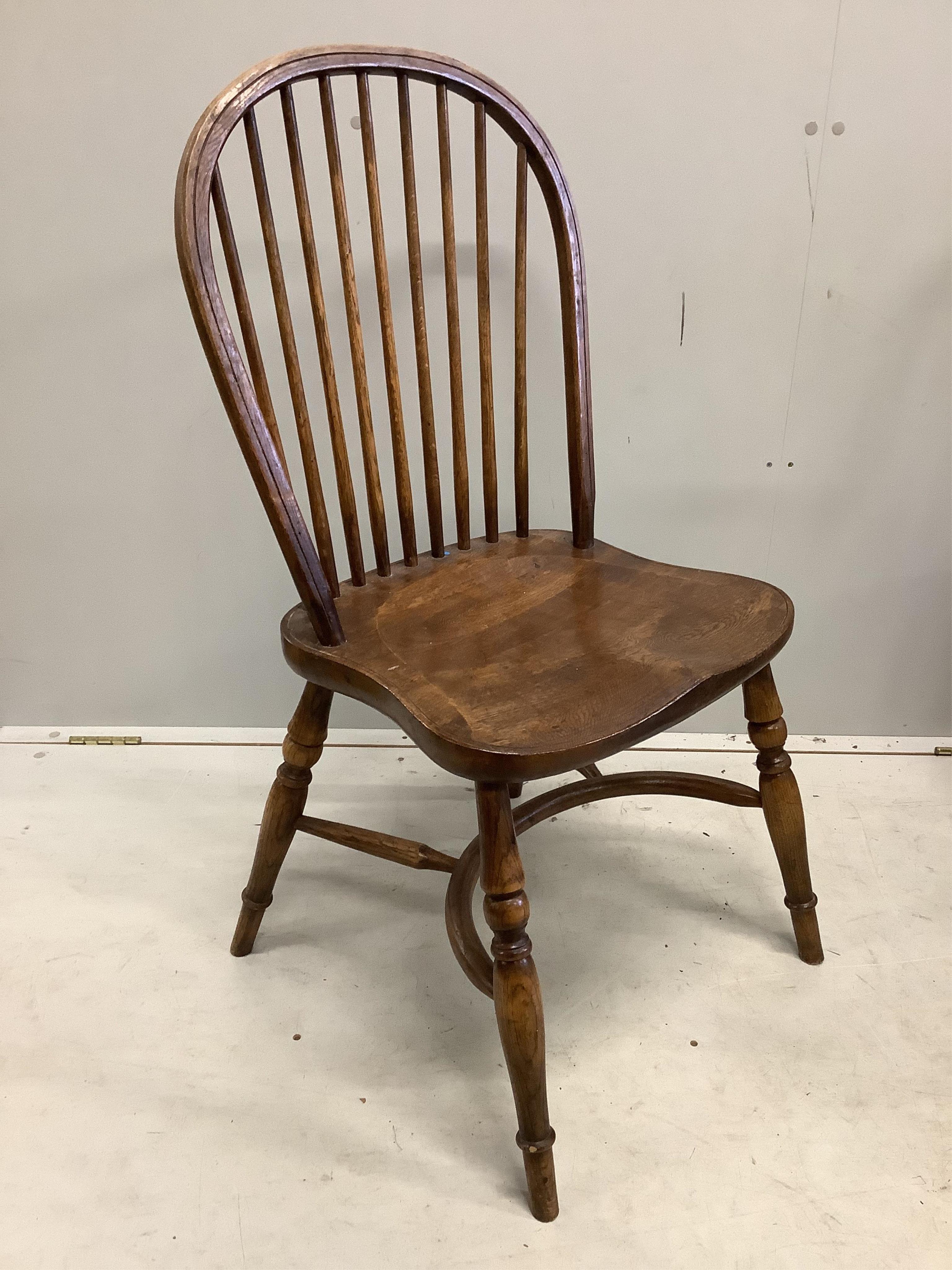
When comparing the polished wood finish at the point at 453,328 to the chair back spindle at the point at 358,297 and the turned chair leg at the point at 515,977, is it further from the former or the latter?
the turned chair leg at the point at 515,977

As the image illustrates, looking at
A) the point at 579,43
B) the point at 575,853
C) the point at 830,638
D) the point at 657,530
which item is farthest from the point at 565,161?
the point at 575,853

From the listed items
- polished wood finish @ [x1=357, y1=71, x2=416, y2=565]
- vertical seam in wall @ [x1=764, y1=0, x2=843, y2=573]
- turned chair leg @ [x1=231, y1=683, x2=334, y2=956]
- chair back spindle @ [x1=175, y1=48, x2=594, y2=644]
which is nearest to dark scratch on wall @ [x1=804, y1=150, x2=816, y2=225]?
vertical seam in wall @ [x1=764, y1=0, x2=843, y2=573]

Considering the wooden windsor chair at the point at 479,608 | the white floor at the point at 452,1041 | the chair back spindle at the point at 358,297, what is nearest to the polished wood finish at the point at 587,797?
the wooden windsor chair at the point at 479,608

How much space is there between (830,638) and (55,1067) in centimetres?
118

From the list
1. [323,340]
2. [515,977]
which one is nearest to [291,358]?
[323,340]

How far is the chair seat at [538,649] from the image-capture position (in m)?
0.75

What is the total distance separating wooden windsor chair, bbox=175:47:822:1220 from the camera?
788 millimetres

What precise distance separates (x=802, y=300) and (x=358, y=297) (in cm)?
59

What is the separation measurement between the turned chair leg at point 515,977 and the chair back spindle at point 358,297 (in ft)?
0.83

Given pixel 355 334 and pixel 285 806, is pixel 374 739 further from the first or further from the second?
pixel 355 334

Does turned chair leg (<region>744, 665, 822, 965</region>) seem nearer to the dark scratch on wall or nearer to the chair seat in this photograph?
the chair seat

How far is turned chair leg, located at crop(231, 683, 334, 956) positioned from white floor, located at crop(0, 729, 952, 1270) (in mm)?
59

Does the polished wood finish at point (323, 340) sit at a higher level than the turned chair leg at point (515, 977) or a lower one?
higher

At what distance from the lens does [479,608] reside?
986mm
